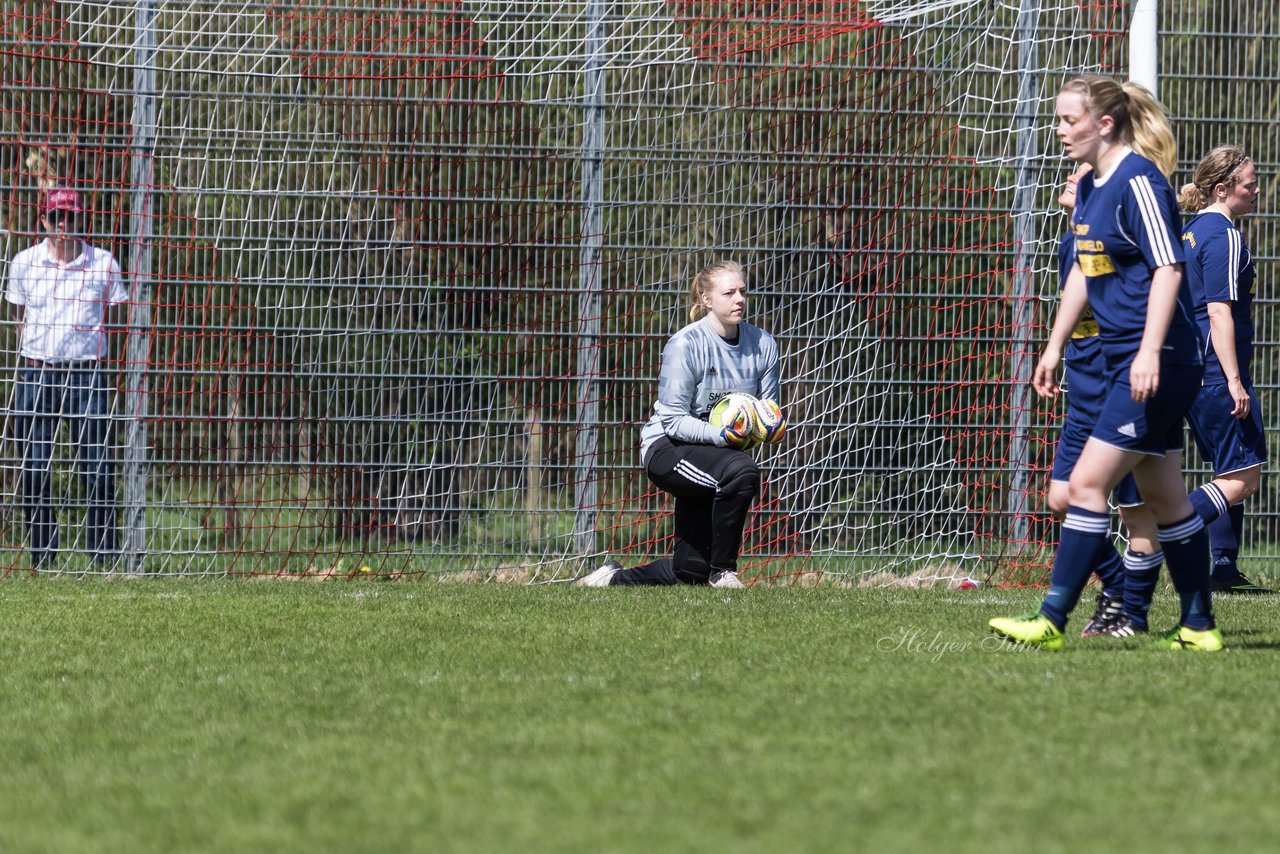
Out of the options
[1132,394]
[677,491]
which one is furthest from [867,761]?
[677,491]

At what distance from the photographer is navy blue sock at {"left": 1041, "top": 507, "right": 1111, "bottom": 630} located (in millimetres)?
4973

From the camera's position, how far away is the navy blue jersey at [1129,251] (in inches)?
190

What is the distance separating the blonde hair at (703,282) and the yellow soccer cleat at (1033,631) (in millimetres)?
3124

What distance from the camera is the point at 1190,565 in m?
5.20

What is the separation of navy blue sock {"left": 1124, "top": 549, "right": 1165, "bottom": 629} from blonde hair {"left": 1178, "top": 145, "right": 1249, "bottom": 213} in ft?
6.49

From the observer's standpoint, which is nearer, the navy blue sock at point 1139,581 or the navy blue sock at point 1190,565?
the navy blue sock at point 1190,565

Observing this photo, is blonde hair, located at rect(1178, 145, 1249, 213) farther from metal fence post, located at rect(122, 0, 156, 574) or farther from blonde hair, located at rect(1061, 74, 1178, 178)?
metal fence post, located at rect(122, 0, 156, 574)

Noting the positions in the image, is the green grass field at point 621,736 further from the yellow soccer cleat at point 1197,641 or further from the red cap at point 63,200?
the red cap at point 63,200

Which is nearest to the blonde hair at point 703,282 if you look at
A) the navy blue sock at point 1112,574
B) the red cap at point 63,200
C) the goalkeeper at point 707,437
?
the goalkeeper at point 707,437

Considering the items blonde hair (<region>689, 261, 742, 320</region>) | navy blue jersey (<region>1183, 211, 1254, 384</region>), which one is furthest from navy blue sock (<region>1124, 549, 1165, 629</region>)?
blonde hair (<region>689, 261, 742, 320</region>)

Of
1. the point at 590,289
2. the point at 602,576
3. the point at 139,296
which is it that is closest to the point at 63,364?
the point at 139,296

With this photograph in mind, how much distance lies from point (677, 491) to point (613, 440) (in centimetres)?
113

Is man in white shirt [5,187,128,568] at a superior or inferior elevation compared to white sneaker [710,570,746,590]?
superior

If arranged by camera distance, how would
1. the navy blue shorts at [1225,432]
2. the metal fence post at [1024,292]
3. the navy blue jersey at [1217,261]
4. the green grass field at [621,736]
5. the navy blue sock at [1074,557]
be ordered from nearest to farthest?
the green grass field at [621,736] → the navy blue sock at [1074,557] → the navy blue jersey at [1217,261] → the navy blue shorts at [1225,432] → the metal fence post at [1024,292]
